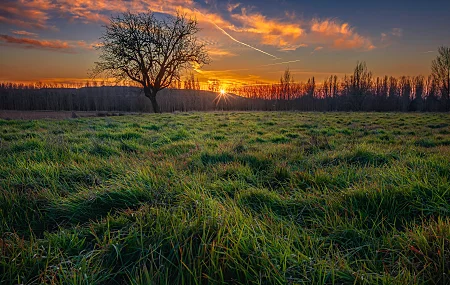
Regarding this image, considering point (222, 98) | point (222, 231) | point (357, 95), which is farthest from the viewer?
point (222, 98)

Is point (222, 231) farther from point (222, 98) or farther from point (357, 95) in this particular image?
point (222, 98)

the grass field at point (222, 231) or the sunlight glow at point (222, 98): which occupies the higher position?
the sunlight glow at point (222, 98)

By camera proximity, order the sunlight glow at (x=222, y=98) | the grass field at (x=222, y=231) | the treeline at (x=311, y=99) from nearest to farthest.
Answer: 1. the grass field at (x=222, y=231)
2. the treeline at (x=311, y=99)
3. the sunlight glow at (x=222, y=98)

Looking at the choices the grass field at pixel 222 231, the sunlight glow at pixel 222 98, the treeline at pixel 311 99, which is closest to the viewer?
the grass field at pixel 222 231

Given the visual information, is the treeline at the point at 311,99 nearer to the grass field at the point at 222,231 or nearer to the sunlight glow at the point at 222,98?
the sunlight glow at the point at 222,98

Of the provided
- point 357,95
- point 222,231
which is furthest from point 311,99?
point 222,231

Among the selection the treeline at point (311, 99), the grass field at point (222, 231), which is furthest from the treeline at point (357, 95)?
the grass field at point (222, 231)

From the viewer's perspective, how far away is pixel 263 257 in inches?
51.9

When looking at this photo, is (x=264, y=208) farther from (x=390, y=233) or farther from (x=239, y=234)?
(x=390, y=233)

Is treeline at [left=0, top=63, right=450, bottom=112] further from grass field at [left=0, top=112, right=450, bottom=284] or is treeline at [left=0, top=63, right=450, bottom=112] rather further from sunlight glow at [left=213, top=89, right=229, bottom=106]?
grass field at [left=0, top=112, right=450, bottom=284]

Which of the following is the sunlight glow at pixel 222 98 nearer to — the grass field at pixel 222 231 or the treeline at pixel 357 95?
the treeline at pixel 357 95

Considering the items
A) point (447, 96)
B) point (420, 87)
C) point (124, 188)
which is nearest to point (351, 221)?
point (124, 188)

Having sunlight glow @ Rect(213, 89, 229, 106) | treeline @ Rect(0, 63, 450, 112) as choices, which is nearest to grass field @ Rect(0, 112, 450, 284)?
treeline @ Rect(0, 63, 450, 112)

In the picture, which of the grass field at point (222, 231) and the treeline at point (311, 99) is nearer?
the grass field at point (222, 231)
